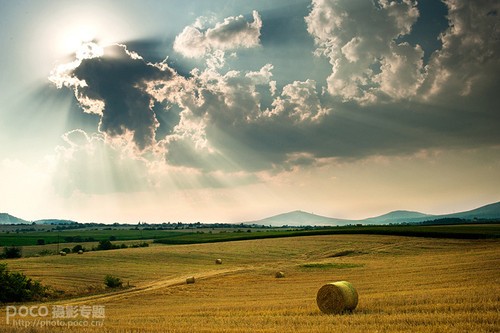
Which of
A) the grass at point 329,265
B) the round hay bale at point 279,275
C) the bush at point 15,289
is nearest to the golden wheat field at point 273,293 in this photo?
the grass at point 329,265

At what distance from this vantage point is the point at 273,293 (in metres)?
26.3

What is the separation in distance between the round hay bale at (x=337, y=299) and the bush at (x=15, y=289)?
22.2m

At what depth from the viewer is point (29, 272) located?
4059 cm

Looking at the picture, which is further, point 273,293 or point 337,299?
point 273,293

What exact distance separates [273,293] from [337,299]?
28.2 ft

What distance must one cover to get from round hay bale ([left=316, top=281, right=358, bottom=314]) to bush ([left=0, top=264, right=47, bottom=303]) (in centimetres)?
2221

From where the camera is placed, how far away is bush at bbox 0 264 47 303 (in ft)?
96.0

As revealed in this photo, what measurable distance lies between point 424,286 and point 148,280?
81.4ft

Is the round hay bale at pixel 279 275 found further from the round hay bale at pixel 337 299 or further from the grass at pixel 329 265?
the round hay bale at pixel 337 299

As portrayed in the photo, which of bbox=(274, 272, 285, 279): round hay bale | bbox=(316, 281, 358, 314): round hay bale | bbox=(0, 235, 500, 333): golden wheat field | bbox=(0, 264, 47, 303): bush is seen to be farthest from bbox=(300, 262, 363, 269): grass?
bbox=(0, 264, 47, 303): bush

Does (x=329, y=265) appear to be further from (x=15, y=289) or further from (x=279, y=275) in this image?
(x=15, y=289)

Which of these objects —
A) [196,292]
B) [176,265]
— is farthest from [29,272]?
[196,292]

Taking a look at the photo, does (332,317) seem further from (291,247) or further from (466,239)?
(466,239)

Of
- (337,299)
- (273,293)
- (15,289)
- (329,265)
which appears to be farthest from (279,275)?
(15,289)
